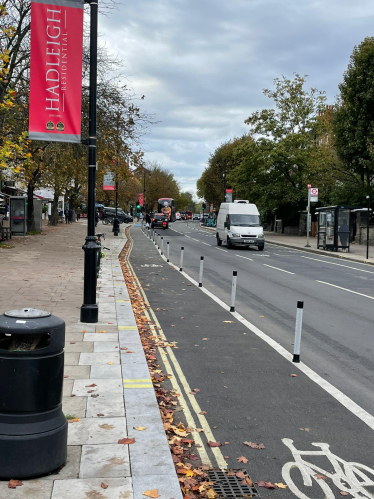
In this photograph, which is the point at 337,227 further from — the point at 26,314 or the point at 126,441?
the point at 26,314

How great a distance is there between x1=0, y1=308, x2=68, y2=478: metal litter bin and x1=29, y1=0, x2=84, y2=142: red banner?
5160 millimetres

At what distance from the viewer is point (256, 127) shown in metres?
48.9

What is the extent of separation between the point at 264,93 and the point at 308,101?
4.05 m

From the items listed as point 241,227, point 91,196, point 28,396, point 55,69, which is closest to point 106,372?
point 28,396

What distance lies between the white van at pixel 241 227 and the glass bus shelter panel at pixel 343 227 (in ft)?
14.1

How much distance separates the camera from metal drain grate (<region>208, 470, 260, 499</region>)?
3695 mm

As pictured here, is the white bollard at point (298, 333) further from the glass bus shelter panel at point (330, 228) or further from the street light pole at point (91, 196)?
the glass bus shelter panel at point (330, 228)

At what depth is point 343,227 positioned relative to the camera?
29328mm

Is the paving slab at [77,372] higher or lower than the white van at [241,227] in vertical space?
lower

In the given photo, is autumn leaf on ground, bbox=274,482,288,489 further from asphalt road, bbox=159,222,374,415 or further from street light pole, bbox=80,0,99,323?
street light pole, bbox=80,0,99,323

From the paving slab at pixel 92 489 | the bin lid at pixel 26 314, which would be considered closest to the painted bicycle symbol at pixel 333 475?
the paving slab at pixel 92 489

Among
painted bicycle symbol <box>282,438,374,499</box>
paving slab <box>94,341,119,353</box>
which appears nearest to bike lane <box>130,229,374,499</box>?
painted bicycle symbol <box>282,438,374,499</box>

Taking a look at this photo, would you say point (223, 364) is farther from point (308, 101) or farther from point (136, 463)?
point (308, 101)

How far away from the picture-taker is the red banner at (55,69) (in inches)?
318
